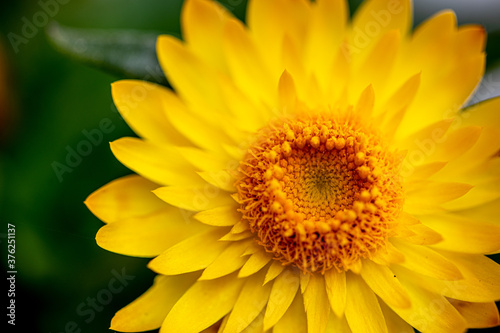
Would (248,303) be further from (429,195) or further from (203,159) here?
(429,195)

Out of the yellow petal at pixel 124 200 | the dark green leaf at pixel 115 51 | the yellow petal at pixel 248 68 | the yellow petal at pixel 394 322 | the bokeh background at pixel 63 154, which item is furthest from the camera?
the bokeh background at pixel 63 154

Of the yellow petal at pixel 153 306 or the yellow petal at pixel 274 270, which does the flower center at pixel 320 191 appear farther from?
the yellow petal at pixel 153 306

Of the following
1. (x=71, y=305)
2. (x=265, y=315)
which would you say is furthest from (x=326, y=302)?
(x=71, y=305)

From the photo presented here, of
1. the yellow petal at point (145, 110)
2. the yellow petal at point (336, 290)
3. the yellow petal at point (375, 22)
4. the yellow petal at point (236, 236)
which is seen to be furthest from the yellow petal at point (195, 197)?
the yellow petal at point (375, 22)

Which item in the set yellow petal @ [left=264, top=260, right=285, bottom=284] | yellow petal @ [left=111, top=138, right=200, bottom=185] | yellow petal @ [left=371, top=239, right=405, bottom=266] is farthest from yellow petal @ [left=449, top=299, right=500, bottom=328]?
yellow petal @ [left=111, top=138, right=200, bottom=185]

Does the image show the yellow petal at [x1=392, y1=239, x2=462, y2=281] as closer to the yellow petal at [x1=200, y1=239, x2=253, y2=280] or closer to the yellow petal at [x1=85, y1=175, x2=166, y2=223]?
the yellow petal at [x1=200, y1=239, x2=253, y2=280]

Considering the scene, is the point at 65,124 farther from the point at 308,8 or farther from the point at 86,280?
the point at 308,8
